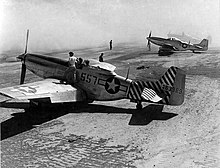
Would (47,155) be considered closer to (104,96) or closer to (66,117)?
(66,117)

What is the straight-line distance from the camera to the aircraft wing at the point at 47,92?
10780 mm

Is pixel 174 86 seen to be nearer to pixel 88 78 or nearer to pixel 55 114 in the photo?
pixel 88 78

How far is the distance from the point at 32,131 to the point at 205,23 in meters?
67.5

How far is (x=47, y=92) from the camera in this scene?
39.1 feet

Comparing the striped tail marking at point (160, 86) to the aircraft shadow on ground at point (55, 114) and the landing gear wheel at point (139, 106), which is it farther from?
the aircraft shadow on ground at point (55, 114)

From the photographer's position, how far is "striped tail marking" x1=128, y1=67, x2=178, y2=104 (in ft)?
39.4

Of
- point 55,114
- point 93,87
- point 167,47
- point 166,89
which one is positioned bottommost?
point 55,114

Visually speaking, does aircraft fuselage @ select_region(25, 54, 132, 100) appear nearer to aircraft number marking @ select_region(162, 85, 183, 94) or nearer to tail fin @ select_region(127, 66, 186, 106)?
tail fin @ select_region(127, 66, 186, 106)

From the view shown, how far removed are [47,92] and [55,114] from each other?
1210mm

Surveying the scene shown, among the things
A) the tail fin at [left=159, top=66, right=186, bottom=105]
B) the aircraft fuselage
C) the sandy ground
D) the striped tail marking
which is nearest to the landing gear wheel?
the sandy ground

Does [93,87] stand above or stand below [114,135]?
above

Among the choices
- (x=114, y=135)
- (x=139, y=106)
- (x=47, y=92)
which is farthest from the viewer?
(x=139, y=106)

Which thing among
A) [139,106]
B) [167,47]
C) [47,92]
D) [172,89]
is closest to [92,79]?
[47,92]

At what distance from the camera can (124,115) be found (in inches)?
486
